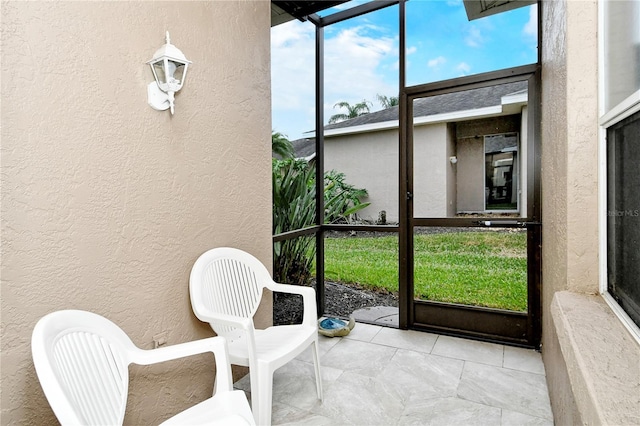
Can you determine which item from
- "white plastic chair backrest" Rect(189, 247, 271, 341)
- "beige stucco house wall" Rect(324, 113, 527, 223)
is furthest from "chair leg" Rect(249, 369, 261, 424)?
"beige stucco house wall" Rect(324, 113, 527, 223)

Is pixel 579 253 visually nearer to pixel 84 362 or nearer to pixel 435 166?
pixel 435 166

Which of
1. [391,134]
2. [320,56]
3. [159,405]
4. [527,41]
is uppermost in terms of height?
[320,56]

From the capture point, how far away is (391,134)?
10.7 feet

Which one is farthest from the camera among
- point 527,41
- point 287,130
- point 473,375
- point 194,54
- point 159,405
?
point 287,130

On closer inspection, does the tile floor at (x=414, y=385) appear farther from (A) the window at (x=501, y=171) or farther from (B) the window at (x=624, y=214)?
(A) the window at (x=501, y=171)

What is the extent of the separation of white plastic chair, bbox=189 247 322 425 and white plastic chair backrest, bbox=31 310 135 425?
0.50 meters

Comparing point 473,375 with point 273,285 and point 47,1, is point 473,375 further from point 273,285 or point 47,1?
point 47,1

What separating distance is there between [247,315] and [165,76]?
1.47 meters

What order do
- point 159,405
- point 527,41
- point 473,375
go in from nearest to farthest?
Result: point 159,405 → point 473,375 → point 527,41

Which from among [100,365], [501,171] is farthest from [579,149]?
[100,365]

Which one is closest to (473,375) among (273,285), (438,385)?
(438,385)

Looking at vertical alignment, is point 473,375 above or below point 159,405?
below

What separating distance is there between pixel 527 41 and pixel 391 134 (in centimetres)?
130

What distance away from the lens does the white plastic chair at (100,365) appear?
1.10 m
